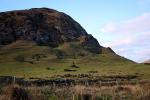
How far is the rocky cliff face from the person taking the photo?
155625 mm

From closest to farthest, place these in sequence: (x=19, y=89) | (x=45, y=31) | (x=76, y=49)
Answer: (x=19, y=89)
(x=76, y=49)
(x=45, y=31)

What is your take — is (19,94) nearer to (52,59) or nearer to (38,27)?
(52,59)

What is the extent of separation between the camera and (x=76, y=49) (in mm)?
140500

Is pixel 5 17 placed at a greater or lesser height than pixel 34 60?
greater

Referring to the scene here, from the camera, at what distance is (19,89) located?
1867 cm

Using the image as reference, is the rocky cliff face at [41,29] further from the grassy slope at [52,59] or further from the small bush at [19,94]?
the small bush at [19,94]

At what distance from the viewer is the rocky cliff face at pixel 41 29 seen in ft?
511

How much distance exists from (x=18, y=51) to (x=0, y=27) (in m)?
34.3

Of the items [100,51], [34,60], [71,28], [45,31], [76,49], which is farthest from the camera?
[71,28]

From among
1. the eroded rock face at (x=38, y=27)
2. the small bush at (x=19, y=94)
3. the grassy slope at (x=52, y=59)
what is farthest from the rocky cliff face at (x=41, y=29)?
the small bush at (x=19, y=94)

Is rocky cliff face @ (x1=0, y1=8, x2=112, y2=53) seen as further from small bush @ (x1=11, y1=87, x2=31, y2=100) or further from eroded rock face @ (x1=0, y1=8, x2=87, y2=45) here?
small bush @ (x1=11, y1=87, x2=31, y2=100)

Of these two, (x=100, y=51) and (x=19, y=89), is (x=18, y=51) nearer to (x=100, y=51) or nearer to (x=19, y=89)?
(x=100, y=51)

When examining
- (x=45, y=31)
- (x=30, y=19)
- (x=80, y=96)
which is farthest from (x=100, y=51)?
(x=80, y=96)

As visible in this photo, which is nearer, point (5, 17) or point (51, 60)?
point (51, 60)
